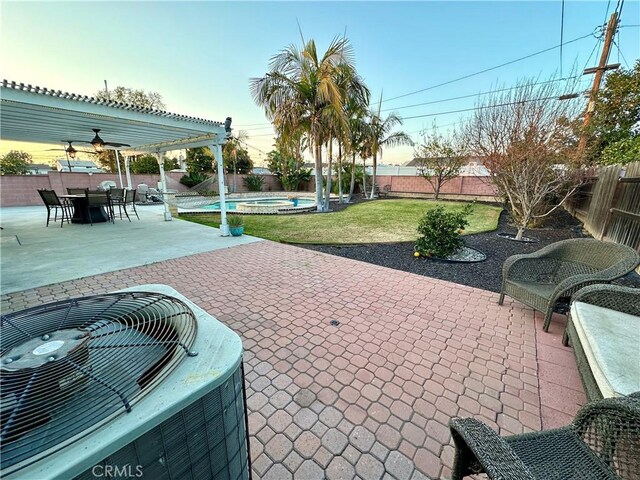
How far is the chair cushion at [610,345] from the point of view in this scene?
1328 mm

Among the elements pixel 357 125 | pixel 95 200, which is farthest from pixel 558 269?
pixel 357 125

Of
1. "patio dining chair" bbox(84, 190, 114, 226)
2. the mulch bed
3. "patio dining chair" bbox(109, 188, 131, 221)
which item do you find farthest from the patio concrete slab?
the mulch bed

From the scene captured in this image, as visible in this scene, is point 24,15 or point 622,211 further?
point 622,211

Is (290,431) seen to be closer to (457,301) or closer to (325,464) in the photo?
(325,464)

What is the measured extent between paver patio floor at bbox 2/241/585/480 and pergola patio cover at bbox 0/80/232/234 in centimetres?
322

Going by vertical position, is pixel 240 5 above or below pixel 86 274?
above

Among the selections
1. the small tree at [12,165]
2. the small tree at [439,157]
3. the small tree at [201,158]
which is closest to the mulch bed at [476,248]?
the small tree at [439,157]

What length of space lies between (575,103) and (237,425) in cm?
855

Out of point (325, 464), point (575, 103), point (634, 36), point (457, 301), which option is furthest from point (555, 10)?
point (325, 464)

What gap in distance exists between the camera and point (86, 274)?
4.00 m

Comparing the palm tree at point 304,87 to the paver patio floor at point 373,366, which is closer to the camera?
the paver patio floor at point 373,366

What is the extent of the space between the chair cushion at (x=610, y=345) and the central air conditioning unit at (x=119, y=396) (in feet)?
6.15

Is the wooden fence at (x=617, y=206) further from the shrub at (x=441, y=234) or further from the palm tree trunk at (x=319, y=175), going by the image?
the palm tree trunk at (x=319, y=175)

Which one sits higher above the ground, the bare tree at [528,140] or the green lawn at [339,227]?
the bare tree at [528,140]
